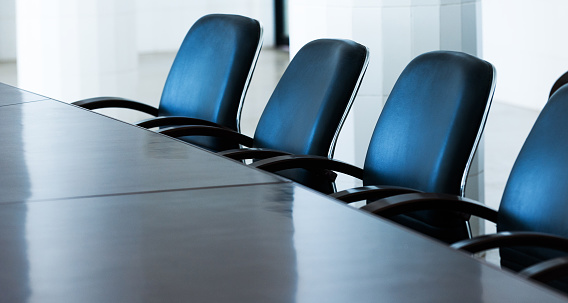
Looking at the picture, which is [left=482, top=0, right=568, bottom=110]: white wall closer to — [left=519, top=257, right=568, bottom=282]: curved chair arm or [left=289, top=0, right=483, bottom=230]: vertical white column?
[left=289, top=0, right=483, bottom=230]: vertical white column

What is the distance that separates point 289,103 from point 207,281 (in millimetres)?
1642

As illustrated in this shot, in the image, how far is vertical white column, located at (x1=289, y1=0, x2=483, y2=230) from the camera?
3893mm

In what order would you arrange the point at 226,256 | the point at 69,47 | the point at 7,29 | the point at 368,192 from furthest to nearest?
the point at 7,29 < the point at 69,47 < the point at 368,192 < the point at 226,256

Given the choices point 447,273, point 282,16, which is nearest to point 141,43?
point 282,16

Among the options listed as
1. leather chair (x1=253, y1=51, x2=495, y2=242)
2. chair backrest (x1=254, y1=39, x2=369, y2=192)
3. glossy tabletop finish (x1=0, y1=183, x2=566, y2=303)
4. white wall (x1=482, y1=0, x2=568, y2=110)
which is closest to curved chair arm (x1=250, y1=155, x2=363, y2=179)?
leather chair (x1=253, y1=51, x2=495, y2=242)

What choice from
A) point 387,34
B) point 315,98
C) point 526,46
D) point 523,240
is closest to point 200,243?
point 523,240

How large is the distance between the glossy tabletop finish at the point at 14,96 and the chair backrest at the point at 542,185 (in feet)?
5.40

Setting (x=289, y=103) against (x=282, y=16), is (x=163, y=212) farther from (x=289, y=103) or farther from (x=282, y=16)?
(x=282, y=16)

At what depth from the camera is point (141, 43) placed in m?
10.8

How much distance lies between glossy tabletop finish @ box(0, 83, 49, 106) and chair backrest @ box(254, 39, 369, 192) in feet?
2.60

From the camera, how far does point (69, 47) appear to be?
5250mm

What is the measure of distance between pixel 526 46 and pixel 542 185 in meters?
5.45

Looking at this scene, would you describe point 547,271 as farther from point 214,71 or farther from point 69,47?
point 69,47

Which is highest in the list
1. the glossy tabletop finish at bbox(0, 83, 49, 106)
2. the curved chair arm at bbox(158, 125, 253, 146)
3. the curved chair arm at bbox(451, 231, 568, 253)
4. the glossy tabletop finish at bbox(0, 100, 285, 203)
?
the glossy tabletop finish at bbox(0, 83, 49, 106)
